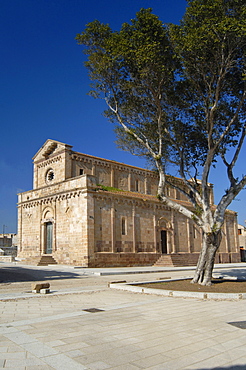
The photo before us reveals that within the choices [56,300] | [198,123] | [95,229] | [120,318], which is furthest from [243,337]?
[95,229]

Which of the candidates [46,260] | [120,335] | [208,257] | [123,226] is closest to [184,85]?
[208,257]

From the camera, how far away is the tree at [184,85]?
14406 mm

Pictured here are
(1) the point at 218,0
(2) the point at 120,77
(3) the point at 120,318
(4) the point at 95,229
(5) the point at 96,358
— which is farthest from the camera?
(4) the point at 95,229

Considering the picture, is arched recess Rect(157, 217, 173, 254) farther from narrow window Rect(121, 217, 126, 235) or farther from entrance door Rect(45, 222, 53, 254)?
entrance door Rect(45, 222, 53, 254)

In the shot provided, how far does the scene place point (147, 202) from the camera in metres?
34.9

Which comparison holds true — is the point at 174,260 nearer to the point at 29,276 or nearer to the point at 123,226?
the point at 123,226

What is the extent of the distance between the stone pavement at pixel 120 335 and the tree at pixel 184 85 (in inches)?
247

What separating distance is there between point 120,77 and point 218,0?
18.4 ft

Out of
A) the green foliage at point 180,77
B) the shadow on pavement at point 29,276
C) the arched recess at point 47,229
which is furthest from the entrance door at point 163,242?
the green foliage at point 180,77

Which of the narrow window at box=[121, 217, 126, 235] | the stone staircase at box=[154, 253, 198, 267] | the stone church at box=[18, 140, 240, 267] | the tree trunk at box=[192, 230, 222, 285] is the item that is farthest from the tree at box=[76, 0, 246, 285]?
the stone staircase at box=[154, 253, 198, 267]

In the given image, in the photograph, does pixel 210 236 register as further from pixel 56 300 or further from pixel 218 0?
pixel 218 0

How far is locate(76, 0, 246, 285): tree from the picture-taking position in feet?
47.3

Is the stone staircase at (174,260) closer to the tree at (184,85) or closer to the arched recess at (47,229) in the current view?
the arched recess at (47,229)

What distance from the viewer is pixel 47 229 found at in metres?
33.5
